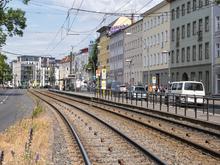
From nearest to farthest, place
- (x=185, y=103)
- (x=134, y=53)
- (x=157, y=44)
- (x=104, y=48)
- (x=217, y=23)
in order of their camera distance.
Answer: (x=185, y=103), (x=217, y=23), (x=157, y=44), (x=134, y=53), (x=104, y=48)

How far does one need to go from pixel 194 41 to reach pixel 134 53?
135 feet

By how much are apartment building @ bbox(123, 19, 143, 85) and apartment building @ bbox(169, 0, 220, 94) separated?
20.1 m

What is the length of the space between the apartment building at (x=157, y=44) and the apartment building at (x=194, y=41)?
250 cm

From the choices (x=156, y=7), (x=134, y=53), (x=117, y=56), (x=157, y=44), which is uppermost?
(x=156, y=7)

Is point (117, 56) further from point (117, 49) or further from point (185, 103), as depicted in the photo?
point (185, 103)

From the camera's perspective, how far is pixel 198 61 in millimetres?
76375

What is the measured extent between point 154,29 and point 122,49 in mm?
33116

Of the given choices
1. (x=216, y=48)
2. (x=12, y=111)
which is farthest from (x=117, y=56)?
(x=12, y=111)

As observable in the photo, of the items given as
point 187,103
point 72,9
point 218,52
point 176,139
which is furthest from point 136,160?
point 218,52

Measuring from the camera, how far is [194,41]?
257ft

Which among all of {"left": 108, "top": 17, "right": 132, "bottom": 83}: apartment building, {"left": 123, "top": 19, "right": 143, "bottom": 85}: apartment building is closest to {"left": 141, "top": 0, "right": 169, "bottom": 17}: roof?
{"left": 123, "top": 19, "right": 143, "bottom": 85}: apartment building

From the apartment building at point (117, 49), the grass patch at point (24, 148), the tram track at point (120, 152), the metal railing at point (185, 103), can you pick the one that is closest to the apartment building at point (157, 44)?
the apartment building at point (117, 49)

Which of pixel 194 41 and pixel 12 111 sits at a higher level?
pixel 194 41

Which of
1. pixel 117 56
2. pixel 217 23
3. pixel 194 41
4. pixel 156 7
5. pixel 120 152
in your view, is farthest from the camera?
pixel 117 56
